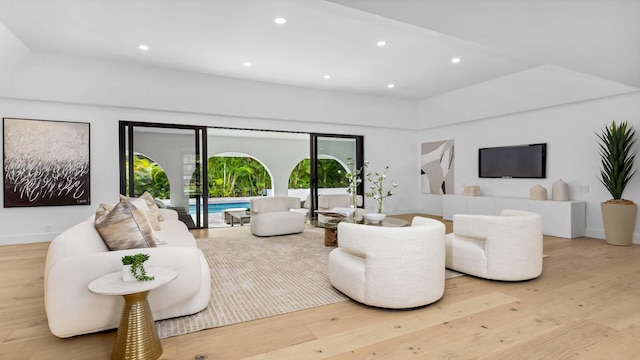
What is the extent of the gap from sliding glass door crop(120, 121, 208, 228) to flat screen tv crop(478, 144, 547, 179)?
20.0 feet

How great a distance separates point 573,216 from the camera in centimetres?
556

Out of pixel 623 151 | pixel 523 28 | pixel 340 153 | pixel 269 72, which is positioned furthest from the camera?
pixel 340 153

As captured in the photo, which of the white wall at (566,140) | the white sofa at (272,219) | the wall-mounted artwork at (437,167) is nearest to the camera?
the white wall at (566,140)

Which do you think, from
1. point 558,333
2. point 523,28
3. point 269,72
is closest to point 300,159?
point 269,72

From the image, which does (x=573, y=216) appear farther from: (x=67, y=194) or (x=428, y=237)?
(x=67, y=194)

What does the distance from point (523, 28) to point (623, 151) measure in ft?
11.3

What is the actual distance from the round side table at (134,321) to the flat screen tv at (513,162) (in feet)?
22.5

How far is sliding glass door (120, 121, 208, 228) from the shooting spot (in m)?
6.08

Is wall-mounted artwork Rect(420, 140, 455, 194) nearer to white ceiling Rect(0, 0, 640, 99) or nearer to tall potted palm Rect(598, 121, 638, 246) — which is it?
white ceiling Rect(0, 0, 640, 99)

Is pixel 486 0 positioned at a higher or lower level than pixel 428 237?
higher

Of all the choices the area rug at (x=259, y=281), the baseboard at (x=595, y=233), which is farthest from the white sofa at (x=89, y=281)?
the baseboard at (x=595, y=233)

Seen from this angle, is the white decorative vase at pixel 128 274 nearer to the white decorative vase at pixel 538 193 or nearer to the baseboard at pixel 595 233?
the white decorative vase at pixel 538 193

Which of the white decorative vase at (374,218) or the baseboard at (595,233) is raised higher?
the white decorative vase at (374,218)

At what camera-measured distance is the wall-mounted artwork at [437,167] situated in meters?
8.30
